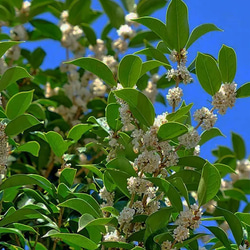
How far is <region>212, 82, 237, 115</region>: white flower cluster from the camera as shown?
5.75 ft

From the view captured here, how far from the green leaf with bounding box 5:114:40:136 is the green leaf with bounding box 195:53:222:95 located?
518mm

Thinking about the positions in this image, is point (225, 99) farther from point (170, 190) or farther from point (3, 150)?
point (3, 150)

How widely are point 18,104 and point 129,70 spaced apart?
0.47 m

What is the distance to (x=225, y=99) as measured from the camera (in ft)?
5.77

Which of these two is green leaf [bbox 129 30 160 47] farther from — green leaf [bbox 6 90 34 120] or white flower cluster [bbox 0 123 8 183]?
white flower cluster [bbox 0 123 8 183]

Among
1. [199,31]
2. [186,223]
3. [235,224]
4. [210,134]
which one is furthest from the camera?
[210,134]

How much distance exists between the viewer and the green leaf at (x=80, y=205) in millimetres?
1677

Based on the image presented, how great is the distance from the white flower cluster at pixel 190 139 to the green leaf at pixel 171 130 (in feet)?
0.21

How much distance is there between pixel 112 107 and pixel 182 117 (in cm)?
28

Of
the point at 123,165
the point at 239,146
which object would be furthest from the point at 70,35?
the point at 123,165

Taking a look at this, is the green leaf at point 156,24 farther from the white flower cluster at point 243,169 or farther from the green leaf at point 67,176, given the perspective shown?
the white flower cluster at point 243,169

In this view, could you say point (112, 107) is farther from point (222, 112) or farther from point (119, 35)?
point (119, 35)

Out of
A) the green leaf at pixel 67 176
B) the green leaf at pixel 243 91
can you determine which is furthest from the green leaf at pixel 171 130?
the green leaf at pixel 67 176

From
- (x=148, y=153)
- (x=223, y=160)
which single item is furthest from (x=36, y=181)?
(x=223, y=160)
